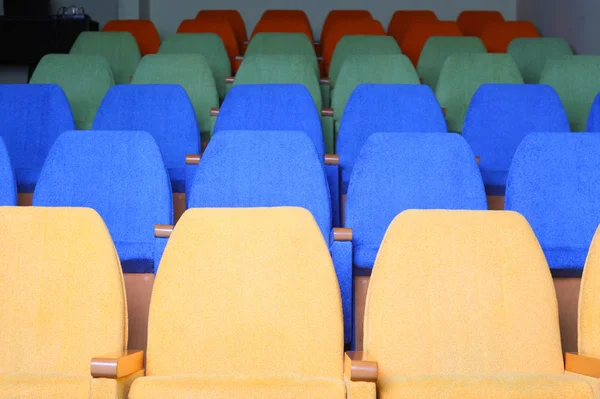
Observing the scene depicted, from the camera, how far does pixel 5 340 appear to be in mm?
1160

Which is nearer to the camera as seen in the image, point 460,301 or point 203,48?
point 460,301

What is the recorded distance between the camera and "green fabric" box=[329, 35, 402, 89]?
3006mm

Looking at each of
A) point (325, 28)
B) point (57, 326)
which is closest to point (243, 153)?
point (57, 326)

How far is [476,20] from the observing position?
4008 millimetres

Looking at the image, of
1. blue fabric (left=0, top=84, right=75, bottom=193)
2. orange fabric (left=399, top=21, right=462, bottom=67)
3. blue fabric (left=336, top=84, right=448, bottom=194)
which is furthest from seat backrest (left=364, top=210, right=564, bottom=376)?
orange fabric (left=399, top=21, right=462, bottom=67)

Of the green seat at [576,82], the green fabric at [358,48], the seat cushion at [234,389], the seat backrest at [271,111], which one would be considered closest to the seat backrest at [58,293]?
the seat cushion at [234,389]

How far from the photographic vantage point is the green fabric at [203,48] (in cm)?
309

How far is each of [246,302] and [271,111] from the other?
0.99m

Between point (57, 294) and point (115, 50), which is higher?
point (115, 50)

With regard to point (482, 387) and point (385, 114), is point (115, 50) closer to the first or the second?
point (385, 114)

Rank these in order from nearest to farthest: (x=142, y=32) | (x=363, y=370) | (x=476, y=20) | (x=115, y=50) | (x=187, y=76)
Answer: (x=363, y=370) < (x=187, y=76) < (x=115, y=50) < (x=142, y=32) < (x=476, y=20)

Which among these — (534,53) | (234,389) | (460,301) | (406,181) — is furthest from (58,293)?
(534,53)

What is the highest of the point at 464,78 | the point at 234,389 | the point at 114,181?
the point at 464,78

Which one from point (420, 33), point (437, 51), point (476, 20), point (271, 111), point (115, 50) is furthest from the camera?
point (476, 20)
